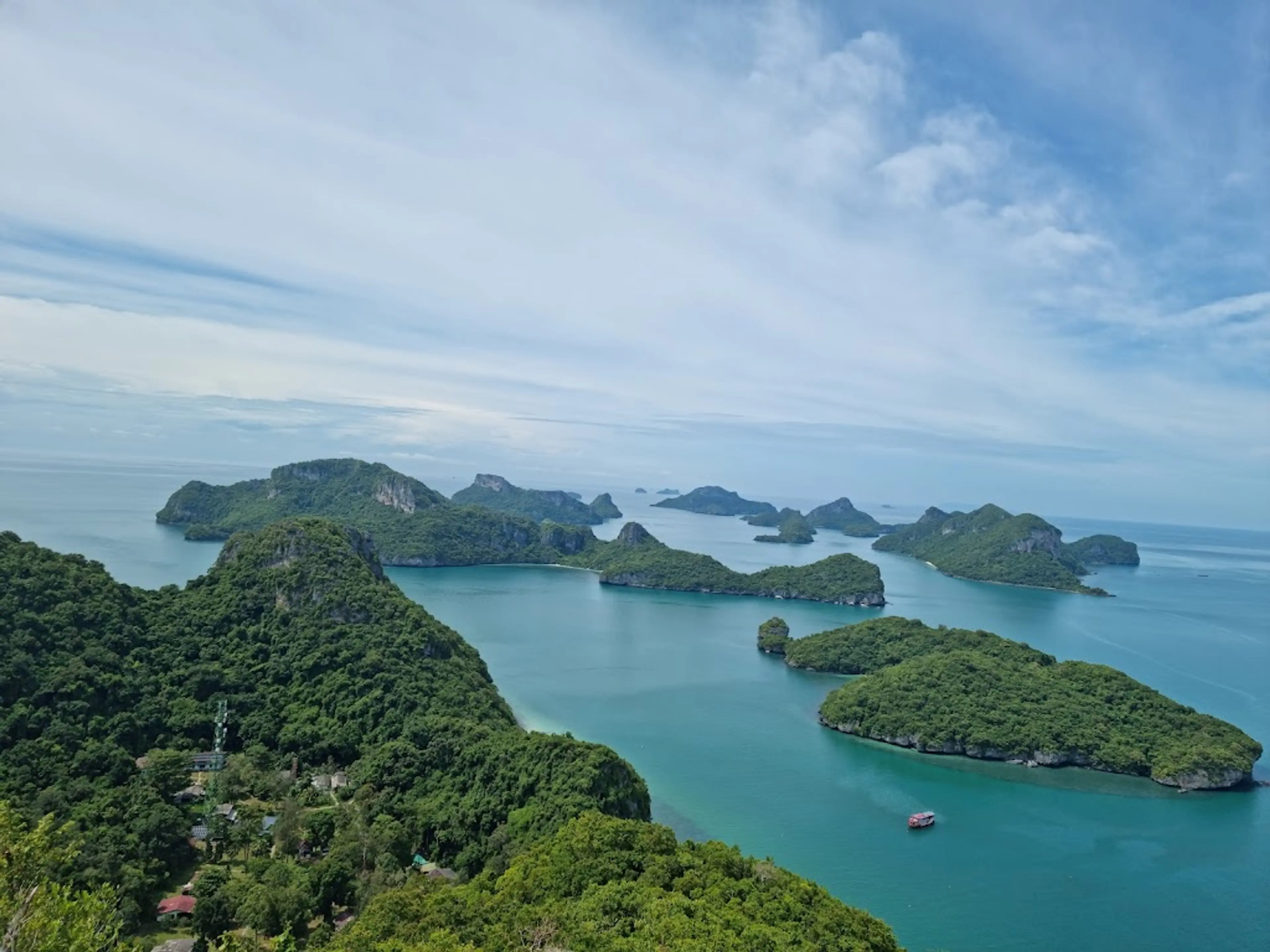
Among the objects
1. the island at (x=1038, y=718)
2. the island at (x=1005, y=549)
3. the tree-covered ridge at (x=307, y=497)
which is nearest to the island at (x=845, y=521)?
the island at (x=1005, y=549)

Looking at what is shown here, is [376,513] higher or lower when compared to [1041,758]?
lower

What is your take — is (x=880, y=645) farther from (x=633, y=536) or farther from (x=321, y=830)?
(x=633, y=536)

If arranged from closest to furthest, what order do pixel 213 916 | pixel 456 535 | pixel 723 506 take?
pixel 213 916, pixel 456 535, pixel 723 506

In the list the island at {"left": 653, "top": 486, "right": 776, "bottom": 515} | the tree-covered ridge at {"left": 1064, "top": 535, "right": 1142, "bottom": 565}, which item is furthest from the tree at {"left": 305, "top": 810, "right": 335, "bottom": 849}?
the island at {"left": 653, "top": 486, "right": 776, "bottom": 515}

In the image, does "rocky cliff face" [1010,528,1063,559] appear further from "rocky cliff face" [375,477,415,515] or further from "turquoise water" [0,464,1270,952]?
"rocky cliff face" [375,477,415,515]

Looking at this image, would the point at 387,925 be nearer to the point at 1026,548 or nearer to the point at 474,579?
the point at 474,579

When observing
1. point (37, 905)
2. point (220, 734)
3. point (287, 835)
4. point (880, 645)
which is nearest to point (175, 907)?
point (287, 835)

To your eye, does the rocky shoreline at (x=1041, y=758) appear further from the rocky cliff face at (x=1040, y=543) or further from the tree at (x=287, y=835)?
the rocky cliff face at (x=1040, y=543)
